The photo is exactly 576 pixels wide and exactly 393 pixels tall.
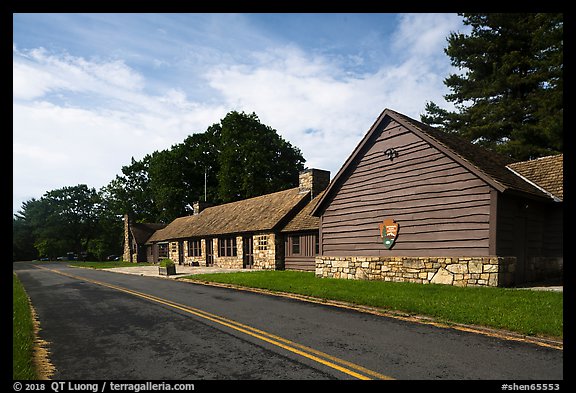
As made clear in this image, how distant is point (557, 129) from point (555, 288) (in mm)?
15122

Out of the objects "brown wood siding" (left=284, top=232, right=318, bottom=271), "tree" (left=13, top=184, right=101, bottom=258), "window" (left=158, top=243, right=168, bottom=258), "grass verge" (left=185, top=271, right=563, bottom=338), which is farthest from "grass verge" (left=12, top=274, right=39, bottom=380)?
"tree" (left=13, top=184, right=101, bottom=258)

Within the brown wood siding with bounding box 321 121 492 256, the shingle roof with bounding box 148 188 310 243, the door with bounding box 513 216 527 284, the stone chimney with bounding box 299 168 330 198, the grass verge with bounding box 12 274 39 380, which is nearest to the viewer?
the grass verge with bounding box 12 274 39 380

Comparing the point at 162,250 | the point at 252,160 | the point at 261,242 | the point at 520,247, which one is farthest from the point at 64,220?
the point at 520,247

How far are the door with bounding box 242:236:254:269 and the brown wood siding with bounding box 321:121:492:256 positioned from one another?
9460 mm

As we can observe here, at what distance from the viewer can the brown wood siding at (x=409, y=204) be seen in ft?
42.1

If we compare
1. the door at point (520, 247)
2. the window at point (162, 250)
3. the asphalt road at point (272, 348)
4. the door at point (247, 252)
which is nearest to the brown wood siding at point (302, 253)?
the door at point (247, 252)

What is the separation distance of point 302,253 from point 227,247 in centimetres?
917

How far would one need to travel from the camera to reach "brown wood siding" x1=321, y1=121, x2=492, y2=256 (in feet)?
42.1

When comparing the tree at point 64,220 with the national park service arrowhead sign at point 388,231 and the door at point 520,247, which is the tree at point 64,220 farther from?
the door at point 520,247

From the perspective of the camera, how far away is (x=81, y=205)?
8144 centimetres

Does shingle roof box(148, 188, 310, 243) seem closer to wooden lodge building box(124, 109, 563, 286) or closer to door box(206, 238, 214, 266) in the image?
door box(206, 238, 214, 266)
